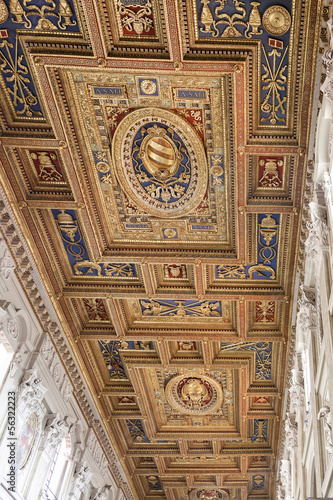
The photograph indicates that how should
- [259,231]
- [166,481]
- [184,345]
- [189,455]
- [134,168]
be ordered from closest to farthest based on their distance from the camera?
1. [134,168]
2. [259,231]
3. [184,345]
4. [189,455]
5. [166,481]

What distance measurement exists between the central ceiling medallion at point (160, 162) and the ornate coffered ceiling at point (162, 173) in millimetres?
31

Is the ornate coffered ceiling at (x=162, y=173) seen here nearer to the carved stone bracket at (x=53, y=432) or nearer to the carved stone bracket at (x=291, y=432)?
the carved stone bracket at (x=291, y=432)

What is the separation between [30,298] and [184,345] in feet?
18.7

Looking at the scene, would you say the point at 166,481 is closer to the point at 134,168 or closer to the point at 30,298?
the point at 30,298

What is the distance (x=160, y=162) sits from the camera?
11.6 m

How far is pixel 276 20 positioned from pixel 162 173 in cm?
385

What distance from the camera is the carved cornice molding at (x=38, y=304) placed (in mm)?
12258

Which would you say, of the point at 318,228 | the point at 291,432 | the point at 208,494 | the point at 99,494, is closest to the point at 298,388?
the point at 291,432

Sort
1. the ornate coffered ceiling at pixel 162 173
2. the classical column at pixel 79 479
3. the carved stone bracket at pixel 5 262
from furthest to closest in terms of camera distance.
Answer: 1. the classical column at pixel 79 479
2. the carved stone bracket at pixel 5 262
3. the ornate coffered ceiling at pixel 162 173

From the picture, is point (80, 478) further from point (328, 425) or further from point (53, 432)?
point (328, 425)

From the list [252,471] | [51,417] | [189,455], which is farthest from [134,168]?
[252,471]

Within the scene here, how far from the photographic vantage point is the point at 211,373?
→ 738 inches

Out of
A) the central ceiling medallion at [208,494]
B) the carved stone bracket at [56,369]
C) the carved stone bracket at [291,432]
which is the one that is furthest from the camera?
the central ceiling medallion at [208,494]

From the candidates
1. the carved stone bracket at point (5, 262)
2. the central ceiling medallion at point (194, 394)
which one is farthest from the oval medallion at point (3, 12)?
the central ceiling medallion at point (194, 394)
